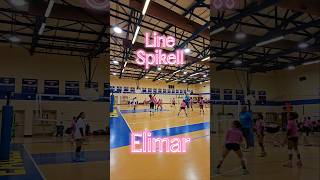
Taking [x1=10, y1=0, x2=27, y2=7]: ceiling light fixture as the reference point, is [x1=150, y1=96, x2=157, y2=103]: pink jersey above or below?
below

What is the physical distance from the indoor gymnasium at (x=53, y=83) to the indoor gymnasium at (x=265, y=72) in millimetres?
3879

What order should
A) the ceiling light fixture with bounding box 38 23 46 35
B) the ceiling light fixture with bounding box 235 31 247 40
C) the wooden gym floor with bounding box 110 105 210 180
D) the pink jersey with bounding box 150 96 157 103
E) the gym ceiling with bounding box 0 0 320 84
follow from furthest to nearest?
the ceiling light fixture with bounding box 235 31 247 40, the ceiling light fixture with bounding box 38 23 46 35, the pink jersey with bounding box 150 96 157 103, the gym ceiling with bounding box 0 0 320 84, the wooden gym floor with bounding box 110 105 210 180

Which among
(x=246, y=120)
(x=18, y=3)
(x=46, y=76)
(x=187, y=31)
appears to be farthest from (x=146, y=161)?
(x=46, y=76)

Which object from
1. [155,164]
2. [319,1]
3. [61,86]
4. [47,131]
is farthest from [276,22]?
[47,131]

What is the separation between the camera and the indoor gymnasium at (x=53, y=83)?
9.16 m

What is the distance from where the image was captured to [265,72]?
34.0 ft

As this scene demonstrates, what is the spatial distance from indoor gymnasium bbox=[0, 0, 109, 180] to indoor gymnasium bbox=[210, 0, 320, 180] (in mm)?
3879

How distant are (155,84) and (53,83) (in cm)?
1068

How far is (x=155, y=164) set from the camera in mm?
5969

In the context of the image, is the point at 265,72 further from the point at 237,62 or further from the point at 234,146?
the point at 234,146

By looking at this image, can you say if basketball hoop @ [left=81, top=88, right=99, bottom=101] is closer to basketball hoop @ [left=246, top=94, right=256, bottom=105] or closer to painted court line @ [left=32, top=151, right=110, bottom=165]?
painted court line @ [left=32, top=151, right=110, bottom=165]

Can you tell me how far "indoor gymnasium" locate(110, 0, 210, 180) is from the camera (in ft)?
17.0

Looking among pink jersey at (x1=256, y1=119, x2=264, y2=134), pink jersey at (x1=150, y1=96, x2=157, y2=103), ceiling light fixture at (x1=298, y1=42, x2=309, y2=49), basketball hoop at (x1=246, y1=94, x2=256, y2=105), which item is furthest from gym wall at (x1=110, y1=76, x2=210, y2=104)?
ceiling light fixture at (x1=298, y1=42, x2=309, y2=49)

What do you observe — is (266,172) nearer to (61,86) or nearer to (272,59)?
(272,59)
